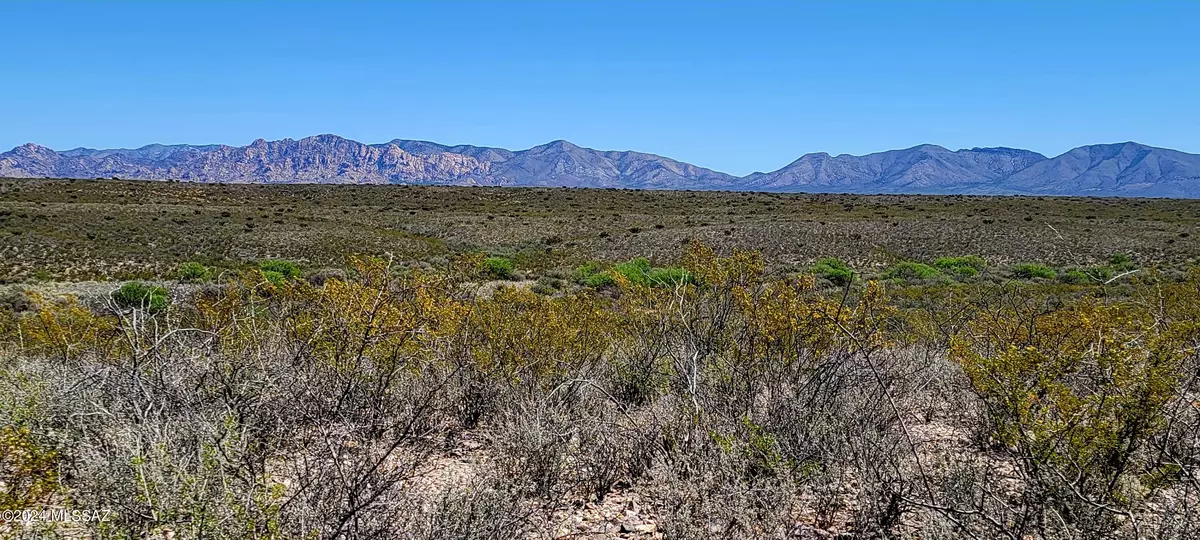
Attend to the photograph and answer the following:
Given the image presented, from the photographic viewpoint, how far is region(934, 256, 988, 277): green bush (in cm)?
2825

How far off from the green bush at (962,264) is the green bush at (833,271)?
419 centimetres

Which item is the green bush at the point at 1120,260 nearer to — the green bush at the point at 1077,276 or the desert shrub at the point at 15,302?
the green bush at the point at 1077,276

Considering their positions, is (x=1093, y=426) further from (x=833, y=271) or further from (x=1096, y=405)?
(x=833, y=271)

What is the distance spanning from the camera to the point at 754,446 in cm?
454

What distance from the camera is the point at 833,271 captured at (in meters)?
28.5

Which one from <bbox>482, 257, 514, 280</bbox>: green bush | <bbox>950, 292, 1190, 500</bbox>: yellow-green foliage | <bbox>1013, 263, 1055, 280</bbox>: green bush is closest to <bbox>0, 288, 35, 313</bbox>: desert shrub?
<bbox>482, 257, 514, 280</bbox>: green bush

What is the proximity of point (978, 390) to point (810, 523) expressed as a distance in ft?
5.08

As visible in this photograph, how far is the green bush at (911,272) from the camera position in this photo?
89.7 feet

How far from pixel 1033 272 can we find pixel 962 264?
10.3 feet

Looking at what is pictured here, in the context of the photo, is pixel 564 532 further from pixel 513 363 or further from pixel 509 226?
pixel 509 226

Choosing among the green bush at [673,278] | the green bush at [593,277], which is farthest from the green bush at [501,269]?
the green bush at [673,278]

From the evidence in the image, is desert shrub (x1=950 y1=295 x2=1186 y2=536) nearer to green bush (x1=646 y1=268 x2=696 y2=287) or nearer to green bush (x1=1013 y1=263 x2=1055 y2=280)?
green bush (x1=646 y1=268 x2=696 y2=287)

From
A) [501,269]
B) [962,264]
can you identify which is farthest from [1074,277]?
[501,269]

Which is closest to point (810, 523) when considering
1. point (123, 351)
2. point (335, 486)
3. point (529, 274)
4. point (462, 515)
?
point (462, 515)
